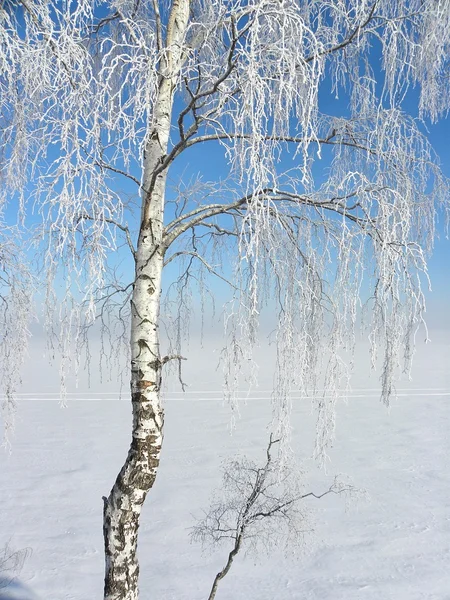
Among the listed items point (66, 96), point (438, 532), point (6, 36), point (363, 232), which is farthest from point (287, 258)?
point (438, 532)

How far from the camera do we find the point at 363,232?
6.93 feet

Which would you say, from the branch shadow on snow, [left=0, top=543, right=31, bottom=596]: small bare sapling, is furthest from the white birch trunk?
[left=0, top=543, right=31, bottom=596]: small bare sapling

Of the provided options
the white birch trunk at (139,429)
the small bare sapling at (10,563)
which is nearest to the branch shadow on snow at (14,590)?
the small bare sapling at (10,563)

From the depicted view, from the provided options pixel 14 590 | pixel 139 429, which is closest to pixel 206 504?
pixel 14 590

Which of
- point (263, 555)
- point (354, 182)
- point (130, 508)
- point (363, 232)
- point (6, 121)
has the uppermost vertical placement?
point (6, 121)

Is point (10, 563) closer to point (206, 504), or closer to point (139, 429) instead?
point (206, 504)

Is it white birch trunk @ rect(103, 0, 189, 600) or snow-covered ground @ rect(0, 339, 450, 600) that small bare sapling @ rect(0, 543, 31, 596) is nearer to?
snow-covered ground @ rect(0, 339, 450, 600)

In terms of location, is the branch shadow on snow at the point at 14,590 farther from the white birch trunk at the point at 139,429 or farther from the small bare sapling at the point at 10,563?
the white birch trunk at the point at 139,429

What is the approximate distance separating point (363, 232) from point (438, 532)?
17.6 feet

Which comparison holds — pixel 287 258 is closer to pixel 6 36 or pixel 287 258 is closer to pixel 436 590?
pixel 6 36

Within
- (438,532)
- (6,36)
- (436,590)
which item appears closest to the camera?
(6,36)

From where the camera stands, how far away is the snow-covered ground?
4980 millimetres

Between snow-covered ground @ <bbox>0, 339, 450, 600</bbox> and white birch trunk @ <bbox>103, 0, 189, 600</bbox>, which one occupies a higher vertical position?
white birch trunk @ <bbox>103, 0, 189, 600</bbox>

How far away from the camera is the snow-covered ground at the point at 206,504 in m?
4.98
